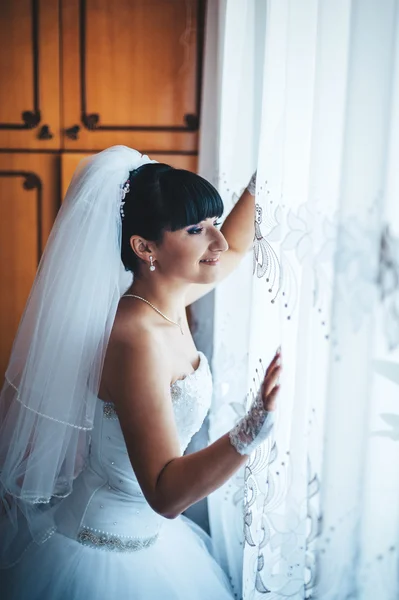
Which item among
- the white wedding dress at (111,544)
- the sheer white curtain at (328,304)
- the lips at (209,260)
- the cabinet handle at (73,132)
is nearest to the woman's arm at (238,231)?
the lips at (209,260)

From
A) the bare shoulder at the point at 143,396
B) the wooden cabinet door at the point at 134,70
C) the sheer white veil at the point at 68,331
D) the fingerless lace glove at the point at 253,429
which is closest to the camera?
the fingerless lace glove at the point at 253,429

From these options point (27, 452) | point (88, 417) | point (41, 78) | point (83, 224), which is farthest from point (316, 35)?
point (41, 78)

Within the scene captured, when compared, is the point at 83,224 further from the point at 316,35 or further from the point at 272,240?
the point at 316,35

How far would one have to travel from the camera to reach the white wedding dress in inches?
47.0

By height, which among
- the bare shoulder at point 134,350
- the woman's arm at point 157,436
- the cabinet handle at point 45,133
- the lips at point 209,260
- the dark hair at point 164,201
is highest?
the cabinet handle at point 45,133

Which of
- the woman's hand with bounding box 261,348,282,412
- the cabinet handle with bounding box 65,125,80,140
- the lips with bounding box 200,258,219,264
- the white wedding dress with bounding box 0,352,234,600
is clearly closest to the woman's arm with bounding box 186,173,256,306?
the lips with bounding box 200,258,219,264

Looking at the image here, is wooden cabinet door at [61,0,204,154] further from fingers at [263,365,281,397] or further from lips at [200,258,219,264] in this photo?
fingers at [263,365,281,397]

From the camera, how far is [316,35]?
0.91 meters

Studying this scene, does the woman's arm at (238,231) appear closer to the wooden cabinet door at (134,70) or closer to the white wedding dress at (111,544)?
the white wedding dress at (111,544)

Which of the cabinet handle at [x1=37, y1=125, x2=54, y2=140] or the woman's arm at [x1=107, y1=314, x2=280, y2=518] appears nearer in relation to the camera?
the woman's arm at [x1=107, y1=314, x2=280, y2=518]

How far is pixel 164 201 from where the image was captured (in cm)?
120

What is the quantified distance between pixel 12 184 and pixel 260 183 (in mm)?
1234

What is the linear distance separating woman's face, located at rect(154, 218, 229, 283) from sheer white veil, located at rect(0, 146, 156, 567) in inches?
4.1

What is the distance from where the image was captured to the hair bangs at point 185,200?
3.90ft
